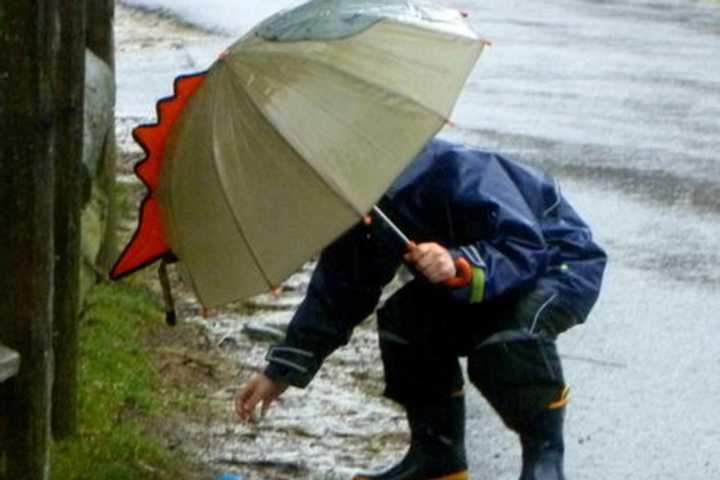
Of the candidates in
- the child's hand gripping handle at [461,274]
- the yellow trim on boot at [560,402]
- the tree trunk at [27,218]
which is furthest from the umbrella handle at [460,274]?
the tree trunk at [27,218]

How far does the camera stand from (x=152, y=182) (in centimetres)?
465

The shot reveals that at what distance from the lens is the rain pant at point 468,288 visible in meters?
4.83

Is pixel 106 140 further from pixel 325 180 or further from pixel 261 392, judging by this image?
pixel 325 180

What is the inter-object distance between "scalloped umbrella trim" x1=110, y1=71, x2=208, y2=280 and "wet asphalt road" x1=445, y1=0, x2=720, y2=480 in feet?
5.25

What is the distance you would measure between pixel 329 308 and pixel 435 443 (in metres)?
0.52

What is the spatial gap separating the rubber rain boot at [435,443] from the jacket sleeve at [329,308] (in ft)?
1.20

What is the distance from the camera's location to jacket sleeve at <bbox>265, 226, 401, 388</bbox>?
5043 millimetres

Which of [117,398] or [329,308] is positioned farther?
[117,398]

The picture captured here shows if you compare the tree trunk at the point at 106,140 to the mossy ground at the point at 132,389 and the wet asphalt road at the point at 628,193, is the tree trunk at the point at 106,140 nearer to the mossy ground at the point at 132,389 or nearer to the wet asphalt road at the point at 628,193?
the mossy ground at the point at 132,389

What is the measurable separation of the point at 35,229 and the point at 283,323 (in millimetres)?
3049

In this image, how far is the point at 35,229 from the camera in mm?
4363

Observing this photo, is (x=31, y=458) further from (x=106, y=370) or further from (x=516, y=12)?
(x=516, y=12)

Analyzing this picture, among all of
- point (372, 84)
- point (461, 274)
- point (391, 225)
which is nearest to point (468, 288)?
point (461, 274)

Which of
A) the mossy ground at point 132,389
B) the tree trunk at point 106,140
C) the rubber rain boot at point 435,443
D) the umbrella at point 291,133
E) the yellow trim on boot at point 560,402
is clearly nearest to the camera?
the umbrella at point 291,133
